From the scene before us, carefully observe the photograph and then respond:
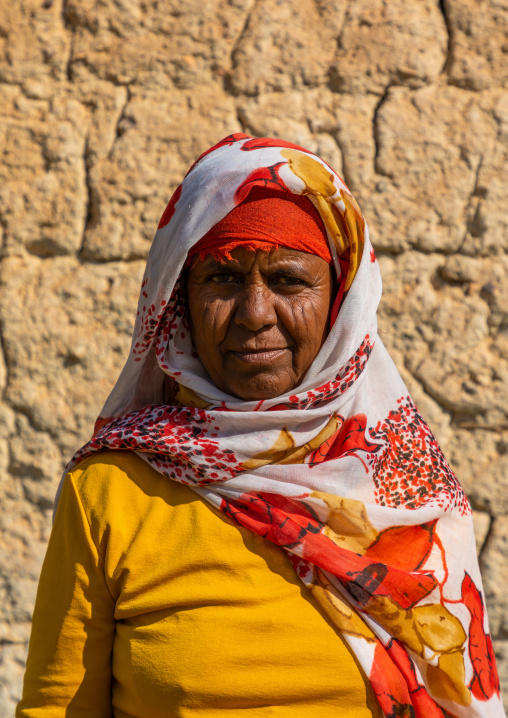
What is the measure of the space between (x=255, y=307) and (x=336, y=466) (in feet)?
1.13

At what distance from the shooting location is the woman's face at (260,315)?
1.19m

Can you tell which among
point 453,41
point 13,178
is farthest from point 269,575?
point 453,41

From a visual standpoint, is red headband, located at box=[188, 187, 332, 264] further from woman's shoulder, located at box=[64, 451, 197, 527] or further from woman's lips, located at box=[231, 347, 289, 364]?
woman's shoulder, located at box=[64, 451, 197, 527]

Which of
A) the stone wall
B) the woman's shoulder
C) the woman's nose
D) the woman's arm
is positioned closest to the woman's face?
the woman's nose

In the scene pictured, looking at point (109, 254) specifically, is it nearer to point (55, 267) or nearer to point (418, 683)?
point (55, 267)

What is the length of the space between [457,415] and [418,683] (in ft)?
3.65

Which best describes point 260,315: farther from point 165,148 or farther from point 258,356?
point 165,148

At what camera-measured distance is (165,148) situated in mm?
2162

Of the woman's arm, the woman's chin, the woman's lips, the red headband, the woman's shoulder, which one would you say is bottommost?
the woman's arm

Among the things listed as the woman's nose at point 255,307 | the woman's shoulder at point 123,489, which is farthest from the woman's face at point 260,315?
the woman's shoulder at point 123,489

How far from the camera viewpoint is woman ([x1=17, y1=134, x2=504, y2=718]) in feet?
3.70

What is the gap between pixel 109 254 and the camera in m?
2.18

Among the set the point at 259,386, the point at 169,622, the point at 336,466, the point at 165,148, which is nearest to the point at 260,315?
the point at 259,386

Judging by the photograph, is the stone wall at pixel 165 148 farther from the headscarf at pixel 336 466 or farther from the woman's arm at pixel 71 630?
the woman's arm at pixel 71 630
